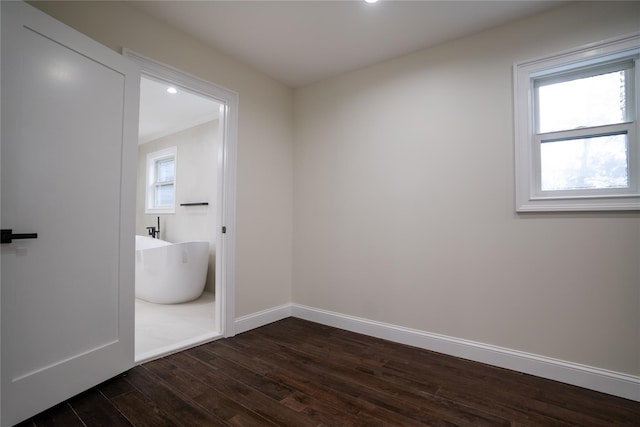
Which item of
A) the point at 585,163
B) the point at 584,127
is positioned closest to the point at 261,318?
the point at 585,163

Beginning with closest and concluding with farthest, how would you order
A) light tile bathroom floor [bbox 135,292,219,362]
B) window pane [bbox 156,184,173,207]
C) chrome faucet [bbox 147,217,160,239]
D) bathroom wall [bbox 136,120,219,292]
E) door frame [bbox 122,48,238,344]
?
light tile bathroom floor [bbox 135,292,219,362]
door frame [bbox 122,48,238,344]
bathroom wall [bbox 136,120,219,292]
chrome faucet [bbox 147,217,160,239]
window pane [bbox 156,184,173,207]

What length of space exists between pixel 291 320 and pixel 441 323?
1576mm

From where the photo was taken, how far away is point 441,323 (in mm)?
2539

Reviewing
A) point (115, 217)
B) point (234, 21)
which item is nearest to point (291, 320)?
point (115, 217)

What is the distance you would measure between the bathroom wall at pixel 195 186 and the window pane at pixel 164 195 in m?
0.28

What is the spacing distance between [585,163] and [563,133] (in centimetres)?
26

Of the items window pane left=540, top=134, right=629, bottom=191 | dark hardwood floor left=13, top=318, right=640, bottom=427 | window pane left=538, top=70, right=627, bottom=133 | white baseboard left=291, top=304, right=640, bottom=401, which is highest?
window pane left=538, top=70, right=627, bottom=133

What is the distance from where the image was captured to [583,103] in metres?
2.14

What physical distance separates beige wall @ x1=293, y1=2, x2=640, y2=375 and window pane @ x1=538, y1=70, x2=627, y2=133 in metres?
0.26

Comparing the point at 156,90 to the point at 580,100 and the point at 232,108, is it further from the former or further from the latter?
the point at 580,100

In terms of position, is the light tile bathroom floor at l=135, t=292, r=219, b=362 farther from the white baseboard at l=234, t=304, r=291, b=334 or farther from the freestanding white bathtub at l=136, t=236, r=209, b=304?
the white baseboard at l=234, t=304, r=291, b=334

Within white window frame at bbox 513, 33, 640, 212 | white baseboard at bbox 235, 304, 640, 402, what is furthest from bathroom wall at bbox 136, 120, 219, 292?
white window frame at bbox 513, 33, 640, 212

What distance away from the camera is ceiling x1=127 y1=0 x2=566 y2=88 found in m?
2.15

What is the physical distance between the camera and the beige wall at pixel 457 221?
6.54 feet
